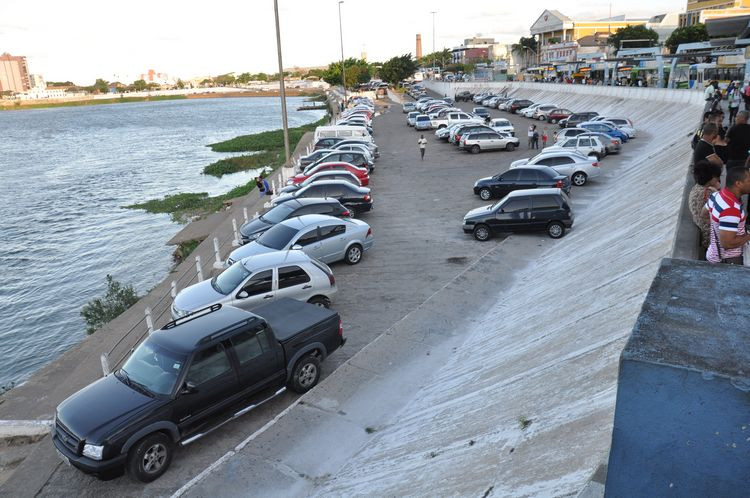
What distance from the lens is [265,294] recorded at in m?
11.8

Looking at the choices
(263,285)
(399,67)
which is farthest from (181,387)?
(399,67)

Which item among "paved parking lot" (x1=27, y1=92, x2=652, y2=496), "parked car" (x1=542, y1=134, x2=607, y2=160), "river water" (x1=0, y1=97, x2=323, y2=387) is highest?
"parked car" (x1=542, y1=134, x2=607, y2=160)

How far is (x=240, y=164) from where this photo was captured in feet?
165

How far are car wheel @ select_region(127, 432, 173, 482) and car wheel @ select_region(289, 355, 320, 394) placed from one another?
7.43 ft

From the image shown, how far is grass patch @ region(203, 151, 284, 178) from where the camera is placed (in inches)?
1901

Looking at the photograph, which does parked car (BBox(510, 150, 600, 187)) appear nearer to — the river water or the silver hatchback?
the silver hatchback

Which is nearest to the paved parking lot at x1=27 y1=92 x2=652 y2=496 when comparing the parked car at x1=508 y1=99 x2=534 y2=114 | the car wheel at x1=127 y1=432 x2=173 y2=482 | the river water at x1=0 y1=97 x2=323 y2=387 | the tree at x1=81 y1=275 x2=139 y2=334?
the car wheel at x1=127 y1=432 x2=173 y2=482

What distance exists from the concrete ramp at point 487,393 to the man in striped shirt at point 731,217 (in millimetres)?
1393

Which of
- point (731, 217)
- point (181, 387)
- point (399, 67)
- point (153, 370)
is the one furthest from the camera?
point (399, 67)

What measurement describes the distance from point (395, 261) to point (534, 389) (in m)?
9.35

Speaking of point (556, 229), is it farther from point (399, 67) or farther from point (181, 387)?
point (399, 67)

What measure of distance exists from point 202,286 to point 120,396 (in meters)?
4.64

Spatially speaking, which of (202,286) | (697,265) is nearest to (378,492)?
(697,265)

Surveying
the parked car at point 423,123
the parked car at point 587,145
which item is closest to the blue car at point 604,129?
the parked car at point 587,145
